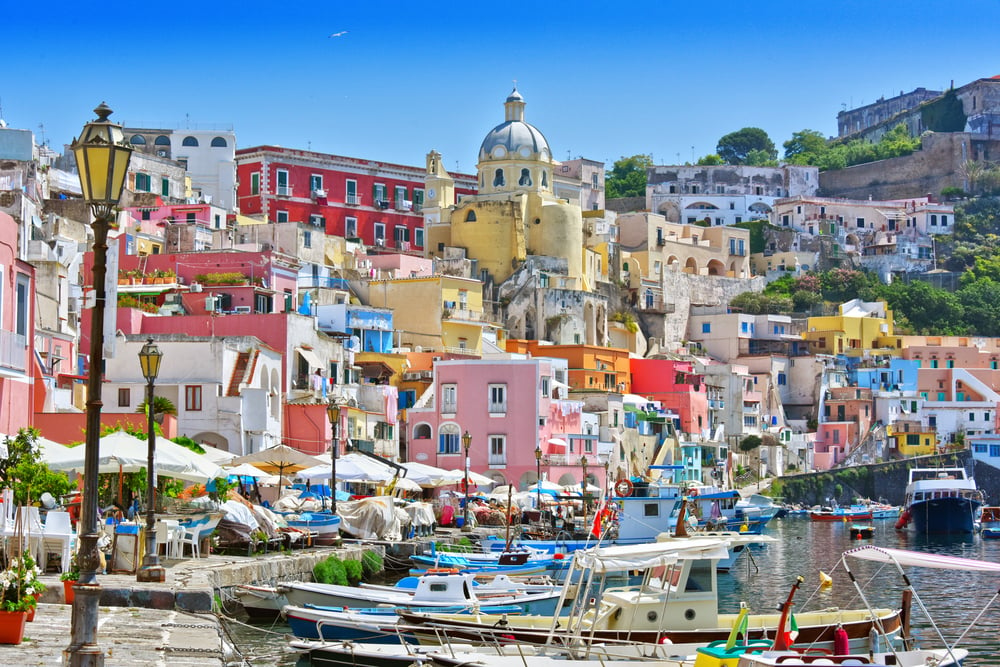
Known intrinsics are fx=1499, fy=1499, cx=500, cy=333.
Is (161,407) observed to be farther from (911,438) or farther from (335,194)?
(911,438)

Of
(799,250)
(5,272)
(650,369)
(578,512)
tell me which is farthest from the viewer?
(799,250)

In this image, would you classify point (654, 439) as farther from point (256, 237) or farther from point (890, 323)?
point (890, 323)

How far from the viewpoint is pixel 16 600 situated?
14.8 meters

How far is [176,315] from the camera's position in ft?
169

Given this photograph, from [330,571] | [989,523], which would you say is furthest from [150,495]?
[989,523]

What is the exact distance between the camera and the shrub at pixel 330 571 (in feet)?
98.5

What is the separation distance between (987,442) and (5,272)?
7910 centimetres

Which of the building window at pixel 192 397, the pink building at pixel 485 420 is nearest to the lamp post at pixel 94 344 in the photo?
the building window at pixel 192 397

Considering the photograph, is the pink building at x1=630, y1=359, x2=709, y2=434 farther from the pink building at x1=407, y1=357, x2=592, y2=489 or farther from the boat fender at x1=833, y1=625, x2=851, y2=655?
the boat fender at x1=833, y1=625, x2=851, y2=655

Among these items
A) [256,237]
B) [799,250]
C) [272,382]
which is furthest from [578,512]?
[799,250]

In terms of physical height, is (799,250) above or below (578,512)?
above

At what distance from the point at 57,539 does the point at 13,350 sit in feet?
12.3

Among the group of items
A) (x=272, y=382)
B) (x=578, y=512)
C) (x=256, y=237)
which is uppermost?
(x=256, y=237)

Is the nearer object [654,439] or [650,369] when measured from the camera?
[654,439]
